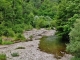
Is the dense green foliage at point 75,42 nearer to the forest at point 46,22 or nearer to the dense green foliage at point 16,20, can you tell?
the forest at point 46,22

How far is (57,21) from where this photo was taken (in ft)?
167

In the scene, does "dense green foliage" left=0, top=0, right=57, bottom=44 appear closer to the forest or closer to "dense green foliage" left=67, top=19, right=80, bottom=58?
the forest

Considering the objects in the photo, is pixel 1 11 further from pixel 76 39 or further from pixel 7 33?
pixel 76 39

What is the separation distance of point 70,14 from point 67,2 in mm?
4383

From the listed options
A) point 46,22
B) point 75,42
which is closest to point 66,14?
point 75,42

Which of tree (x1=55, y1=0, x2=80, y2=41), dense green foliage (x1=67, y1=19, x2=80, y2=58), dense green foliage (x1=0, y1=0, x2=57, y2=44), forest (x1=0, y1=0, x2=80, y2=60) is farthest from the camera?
dense green foliage (x1=0, y1=0, x2=57, y2=44)

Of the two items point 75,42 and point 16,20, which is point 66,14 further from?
point 16,20

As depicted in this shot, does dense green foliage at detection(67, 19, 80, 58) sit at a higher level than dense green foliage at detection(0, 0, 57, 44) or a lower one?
higher

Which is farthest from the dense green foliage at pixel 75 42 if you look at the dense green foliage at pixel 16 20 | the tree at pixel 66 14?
the dense green foliage at pixel 16 20

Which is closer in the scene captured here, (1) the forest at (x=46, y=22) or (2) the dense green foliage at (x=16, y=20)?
(1) the forest at (x=46, y=22)

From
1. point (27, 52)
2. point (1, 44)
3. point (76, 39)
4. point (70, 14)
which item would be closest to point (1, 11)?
point (1, 44)

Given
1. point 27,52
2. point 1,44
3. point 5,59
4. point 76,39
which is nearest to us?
point 76,39

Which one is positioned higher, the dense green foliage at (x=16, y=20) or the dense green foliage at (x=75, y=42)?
the dense green foliage at (x=75, y=42)

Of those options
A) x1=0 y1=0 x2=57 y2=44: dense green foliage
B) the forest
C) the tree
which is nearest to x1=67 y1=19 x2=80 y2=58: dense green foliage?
the forest
